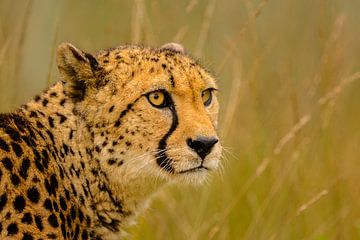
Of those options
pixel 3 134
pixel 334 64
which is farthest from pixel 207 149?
pixel 334 64

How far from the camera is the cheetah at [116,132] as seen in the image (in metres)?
4.84

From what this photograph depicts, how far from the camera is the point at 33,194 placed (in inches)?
175

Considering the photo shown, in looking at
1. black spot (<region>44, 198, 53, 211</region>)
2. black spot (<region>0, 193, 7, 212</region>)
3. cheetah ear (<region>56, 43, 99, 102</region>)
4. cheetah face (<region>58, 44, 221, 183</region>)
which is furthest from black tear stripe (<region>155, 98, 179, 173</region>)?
black spot (<region>0, 193, 7, 212</region>)

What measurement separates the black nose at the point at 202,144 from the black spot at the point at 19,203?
873 mm

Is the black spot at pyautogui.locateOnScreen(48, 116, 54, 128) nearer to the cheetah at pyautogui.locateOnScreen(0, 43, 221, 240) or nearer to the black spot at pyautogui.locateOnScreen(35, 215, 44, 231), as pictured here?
the cheetah at pyautogui.locateOnScreen(0, 43, 221, 240)

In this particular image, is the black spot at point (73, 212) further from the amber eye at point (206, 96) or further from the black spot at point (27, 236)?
the amber eye at point (206, 96)

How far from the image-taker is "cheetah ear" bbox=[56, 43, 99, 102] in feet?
16.4

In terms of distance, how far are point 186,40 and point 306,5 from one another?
3.41 ft

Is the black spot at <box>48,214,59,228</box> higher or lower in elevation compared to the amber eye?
lower

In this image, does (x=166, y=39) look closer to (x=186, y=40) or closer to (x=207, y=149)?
(x=186, y=40)

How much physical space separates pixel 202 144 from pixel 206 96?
0.41m

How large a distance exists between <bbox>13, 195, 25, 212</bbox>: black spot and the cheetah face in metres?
0.63

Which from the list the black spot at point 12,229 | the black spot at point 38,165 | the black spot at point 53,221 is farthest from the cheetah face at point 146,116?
the black spot at point 12,229

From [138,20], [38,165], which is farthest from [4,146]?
[138,20]
